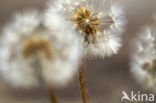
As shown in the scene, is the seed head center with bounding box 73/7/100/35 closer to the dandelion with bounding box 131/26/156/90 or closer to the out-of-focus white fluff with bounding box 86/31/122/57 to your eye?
the out-of-focus white fluff with bounding box 86/31/122/57

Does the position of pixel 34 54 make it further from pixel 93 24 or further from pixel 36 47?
pixel 93 24

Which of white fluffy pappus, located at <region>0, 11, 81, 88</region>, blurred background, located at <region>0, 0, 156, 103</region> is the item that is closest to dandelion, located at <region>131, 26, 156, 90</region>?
white fluffy pappus, located at <region>0, 11, 81, 88</region>

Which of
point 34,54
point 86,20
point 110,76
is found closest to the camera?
point 86,20

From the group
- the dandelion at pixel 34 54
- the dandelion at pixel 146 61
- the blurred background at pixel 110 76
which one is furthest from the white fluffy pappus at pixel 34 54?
the blurred background at pixel 110 76

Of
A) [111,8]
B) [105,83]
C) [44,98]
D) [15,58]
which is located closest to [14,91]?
[44,98]

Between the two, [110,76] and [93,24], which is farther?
[110,76]

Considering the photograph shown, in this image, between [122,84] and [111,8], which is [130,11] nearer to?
[122,84]

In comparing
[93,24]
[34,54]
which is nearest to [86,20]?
[93,24]
